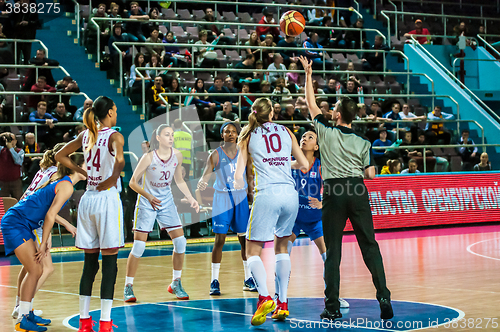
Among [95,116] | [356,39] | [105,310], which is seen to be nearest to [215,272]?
[105,310]

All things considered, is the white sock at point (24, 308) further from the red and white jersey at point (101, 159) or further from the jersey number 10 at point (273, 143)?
the jersey number 10 at point (273, 143)

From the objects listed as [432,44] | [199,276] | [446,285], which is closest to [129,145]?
[199,276]

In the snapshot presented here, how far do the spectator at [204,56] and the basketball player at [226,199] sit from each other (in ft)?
34.3

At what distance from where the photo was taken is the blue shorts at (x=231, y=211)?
29.0ft

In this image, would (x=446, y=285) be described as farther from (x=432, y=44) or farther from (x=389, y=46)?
(x=432, y=44)

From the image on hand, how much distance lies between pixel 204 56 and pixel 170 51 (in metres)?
1.00

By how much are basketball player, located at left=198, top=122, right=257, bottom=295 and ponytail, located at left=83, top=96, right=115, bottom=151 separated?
2.67 m

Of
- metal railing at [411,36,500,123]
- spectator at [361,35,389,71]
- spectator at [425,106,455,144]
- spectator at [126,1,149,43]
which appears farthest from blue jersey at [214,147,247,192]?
metal railing at [411,36,500,123]

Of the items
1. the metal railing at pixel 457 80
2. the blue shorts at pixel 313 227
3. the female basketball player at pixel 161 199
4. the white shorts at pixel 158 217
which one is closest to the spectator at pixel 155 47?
the metal railing at pixel 457 80

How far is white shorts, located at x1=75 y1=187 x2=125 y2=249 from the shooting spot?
6109mm

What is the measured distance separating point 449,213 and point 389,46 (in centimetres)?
817

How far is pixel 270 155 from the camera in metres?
6.82

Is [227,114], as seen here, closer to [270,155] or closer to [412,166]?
[412,166]

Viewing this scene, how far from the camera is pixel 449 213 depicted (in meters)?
17.8
